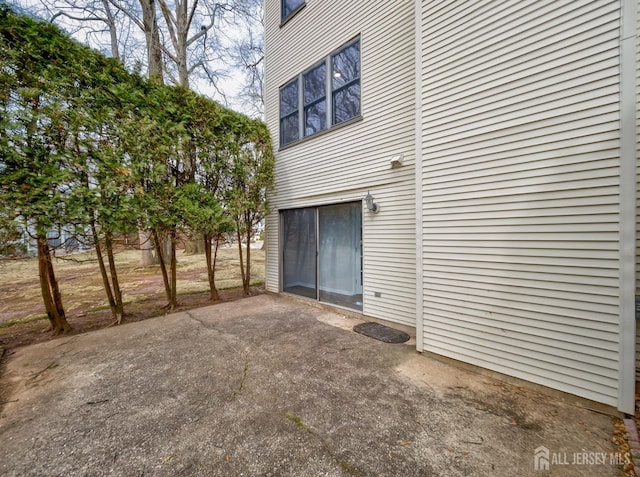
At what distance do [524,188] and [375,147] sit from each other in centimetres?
228

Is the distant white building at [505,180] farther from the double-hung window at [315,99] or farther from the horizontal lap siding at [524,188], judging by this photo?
the double-hung window at [315,99]

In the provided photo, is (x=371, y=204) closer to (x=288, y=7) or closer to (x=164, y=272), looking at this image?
(x=164, y=272)

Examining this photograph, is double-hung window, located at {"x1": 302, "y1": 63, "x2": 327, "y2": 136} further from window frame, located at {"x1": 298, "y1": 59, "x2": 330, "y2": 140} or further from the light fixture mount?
the light fixture mount

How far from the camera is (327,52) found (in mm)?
4965

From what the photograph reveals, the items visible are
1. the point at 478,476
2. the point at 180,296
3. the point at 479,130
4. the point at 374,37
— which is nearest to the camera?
the point at 478,476

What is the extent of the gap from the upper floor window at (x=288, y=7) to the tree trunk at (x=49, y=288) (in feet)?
21.5

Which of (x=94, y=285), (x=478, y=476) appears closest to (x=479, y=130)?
A: (x=478, y=476)

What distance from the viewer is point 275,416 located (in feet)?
6.89

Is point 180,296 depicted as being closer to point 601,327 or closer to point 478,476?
point 478,476

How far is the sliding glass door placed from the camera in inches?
192

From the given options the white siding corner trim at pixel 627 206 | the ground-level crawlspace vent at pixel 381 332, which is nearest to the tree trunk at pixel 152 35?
the ground-level crawlspace vent at pixel 381 332

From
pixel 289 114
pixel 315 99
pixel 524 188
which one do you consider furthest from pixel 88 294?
pixel 524 188

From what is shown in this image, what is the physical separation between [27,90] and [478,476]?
19.6 ft

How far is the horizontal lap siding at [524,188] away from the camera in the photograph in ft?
7.04
